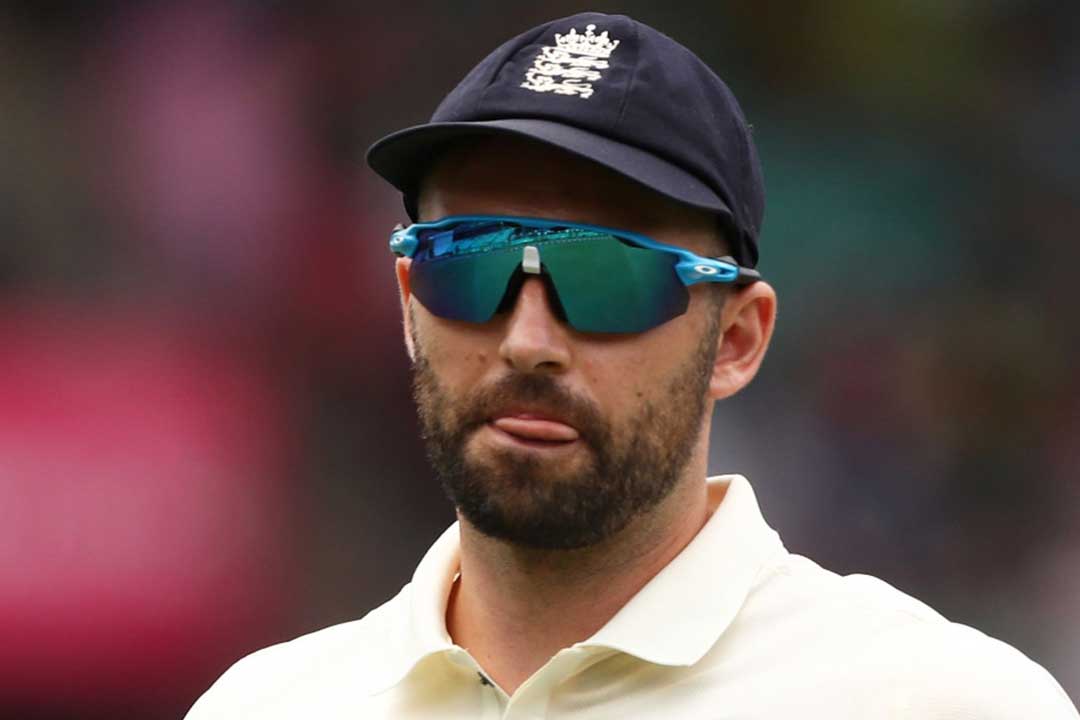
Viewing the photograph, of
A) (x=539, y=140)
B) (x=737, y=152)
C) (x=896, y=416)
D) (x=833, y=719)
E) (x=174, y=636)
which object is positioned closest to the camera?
(x=833, y=719)

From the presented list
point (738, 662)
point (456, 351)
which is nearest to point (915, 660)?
point (738, 662)

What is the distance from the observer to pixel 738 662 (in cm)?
212

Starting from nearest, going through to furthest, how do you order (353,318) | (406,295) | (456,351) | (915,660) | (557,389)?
(915,660) → (557,389) → (456,351) → (406,295) → (353,318)

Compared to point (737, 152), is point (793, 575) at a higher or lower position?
lower

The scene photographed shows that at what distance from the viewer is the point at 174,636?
4930mm

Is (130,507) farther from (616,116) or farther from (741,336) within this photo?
(616,116)

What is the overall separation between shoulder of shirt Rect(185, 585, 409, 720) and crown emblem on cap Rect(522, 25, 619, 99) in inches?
32.3

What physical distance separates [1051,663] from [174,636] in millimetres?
2765

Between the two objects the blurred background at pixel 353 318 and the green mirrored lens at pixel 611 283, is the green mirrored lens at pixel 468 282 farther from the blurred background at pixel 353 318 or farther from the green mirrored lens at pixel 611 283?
the blurred background at pixel 353 318

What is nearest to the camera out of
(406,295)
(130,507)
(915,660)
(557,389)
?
(915,660)

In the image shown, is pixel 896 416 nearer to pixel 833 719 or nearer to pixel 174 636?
pixel 174 636

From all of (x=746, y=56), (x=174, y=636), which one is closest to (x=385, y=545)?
(x=174, y=636)

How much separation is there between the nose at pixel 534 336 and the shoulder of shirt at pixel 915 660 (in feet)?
1.43

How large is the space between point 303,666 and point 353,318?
112 inches
